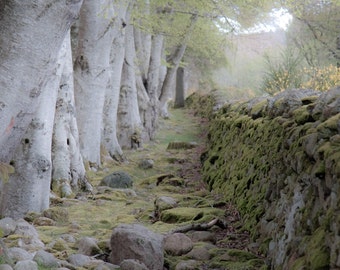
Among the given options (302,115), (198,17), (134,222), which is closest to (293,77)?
(198,17)

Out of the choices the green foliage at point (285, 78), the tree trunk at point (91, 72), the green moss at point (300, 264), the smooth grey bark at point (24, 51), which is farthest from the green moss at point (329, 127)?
the green foliage at point (285, 78)

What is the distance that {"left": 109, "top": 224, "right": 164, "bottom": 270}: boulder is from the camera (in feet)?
14.5

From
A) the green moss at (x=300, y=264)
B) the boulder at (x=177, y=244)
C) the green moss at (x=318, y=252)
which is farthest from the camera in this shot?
the boulder at (x=177, y=244)

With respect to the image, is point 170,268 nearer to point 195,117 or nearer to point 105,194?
point 105,194

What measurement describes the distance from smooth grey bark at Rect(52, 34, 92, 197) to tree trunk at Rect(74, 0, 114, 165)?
1503 millimetres

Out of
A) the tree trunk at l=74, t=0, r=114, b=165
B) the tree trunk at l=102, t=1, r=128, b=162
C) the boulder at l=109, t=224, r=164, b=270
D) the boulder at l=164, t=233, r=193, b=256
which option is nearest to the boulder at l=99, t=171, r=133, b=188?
the tree trunk at l=74, t=0, r=114, b=165

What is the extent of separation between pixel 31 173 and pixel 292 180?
353 centimetres

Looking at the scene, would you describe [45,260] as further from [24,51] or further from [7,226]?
[24,51]

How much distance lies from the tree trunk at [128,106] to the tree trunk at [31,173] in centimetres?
738

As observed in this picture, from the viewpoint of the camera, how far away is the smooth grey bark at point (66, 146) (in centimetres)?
780

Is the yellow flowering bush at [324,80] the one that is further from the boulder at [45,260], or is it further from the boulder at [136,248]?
the boulder at [45,260]

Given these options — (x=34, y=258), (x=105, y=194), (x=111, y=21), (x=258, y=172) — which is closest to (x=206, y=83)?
(x=111, y=21)

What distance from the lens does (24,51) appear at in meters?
3.88

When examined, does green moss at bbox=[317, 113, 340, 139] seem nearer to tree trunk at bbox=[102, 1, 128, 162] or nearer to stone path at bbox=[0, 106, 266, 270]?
stone path at bbox=[0, 106, 266, 270]
